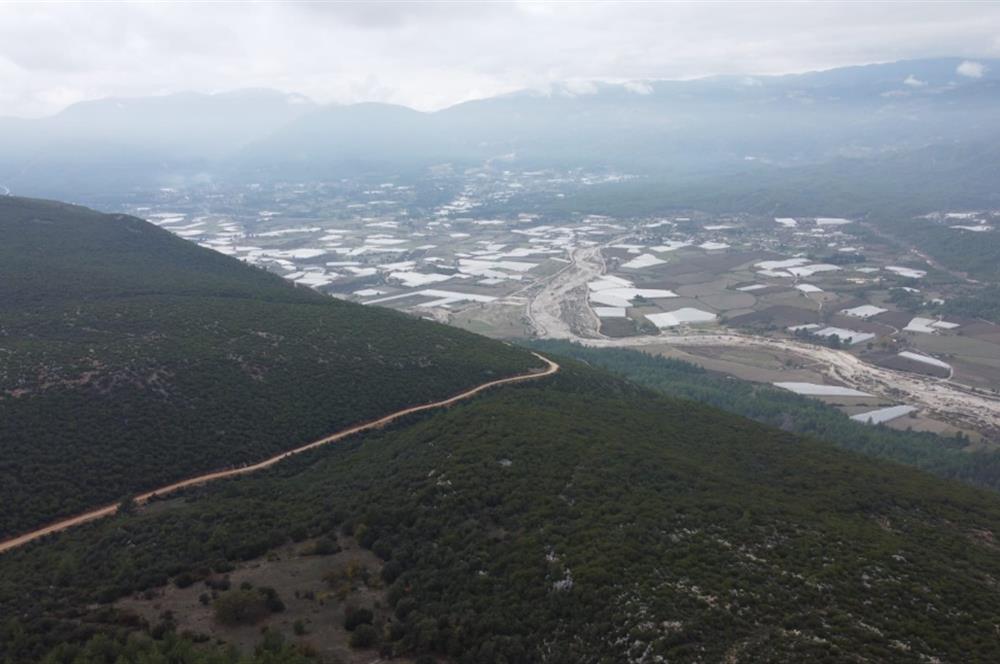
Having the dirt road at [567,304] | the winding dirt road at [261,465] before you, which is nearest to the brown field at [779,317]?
the dirt road at [567,304]

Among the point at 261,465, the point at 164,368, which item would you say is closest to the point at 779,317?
the point at 261,465

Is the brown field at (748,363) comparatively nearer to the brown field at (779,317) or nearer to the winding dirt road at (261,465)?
the brown field at (779,317)

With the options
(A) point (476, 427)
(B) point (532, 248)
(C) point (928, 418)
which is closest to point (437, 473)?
(A) point (476, 427)

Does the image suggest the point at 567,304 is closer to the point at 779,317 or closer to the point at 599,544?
the point at 779,317

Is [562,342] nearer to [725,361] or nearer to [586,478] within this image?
[725,361]

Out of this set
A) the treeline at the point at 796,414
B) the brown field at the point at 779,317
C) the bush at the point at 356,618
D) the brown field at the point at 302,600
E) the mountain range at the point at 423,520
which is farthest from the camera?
the brown field at the point at 779,317

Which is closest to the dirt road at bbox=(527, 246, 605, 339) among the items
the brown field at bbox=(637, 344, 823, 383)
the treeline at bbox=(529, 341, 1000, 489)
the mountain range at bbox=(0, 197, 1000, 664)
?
the treeline at bbox=(529, 341, 1000, 489)
